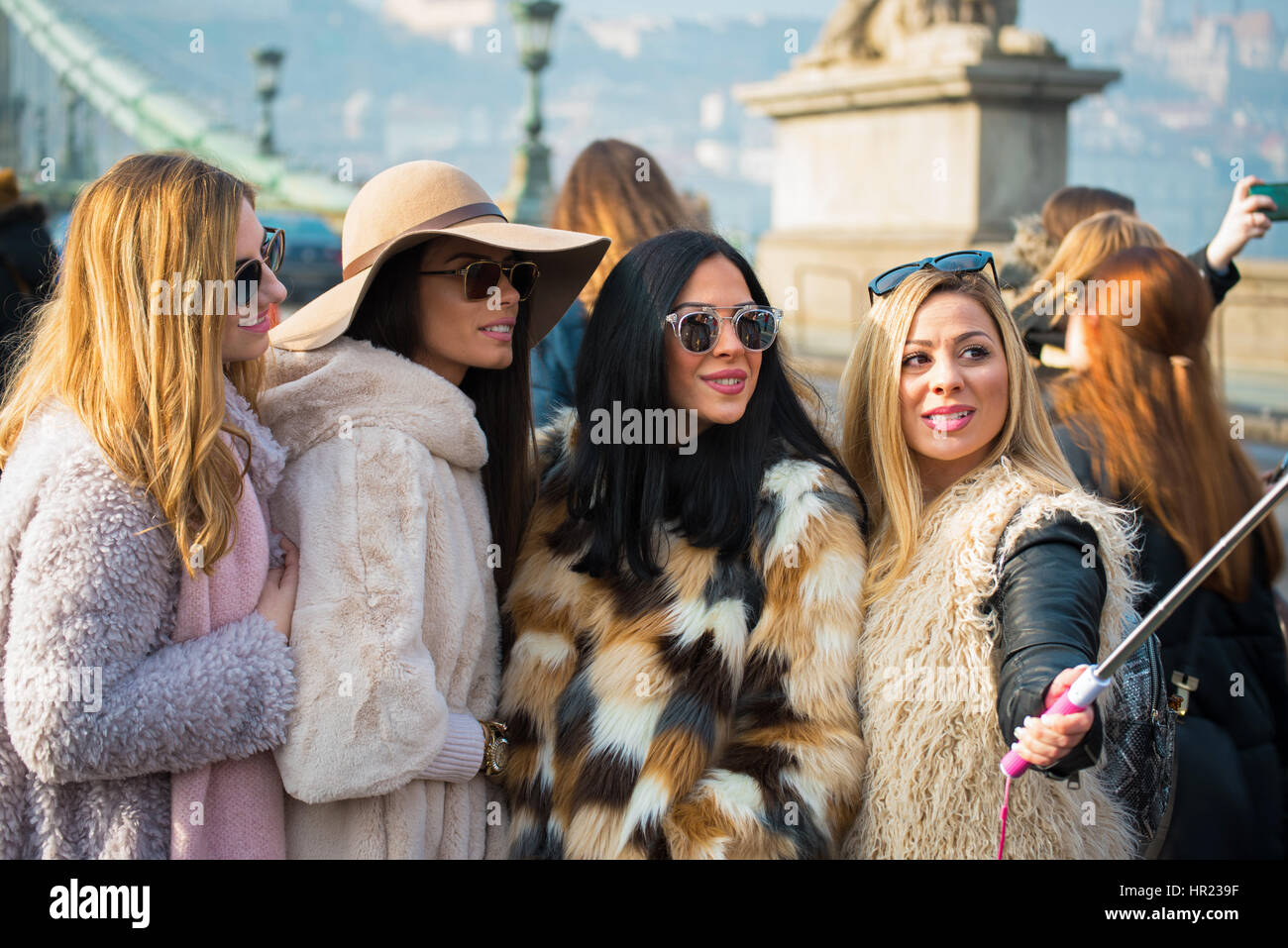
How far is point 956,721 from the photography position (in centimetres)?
224

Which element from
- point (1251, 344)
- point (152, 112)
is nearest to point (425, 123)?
point (152, 112)

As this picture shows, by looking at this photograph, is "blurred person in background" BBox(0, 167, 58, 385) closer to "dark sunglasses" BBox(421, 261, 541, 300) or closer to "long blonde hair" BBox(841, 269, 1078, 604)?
"dark sunglasses" BBox(421, 261, 541, 300)

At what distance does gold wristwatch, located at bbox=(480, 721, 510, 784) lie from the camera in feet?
7.80

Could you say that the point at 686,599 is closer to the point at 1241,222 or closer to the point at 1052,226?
the point at 1241,222

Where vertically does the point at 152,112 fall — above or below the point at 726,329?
above

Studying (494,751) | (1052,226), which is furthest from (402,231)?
(1052,226)

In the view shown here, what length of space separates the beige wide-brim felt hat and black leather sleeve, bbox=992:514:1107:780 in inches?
42.5

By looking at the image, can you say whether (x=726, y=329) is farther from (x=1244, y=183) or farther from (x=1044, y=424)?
(x=1244, y=183)

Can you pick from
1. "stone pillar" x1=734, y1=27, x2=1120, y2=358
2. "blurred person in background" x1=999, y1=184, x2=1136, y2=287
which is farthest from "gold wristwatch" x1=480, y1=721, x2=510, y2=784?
"stone pillar" x1=734, y1=27, x2=1120, y2=358

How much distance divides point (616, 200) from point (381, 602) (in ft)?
8.26

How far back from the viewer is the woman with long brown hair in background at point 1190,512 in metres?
2.91

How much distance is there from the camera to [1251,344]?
9.46 meters

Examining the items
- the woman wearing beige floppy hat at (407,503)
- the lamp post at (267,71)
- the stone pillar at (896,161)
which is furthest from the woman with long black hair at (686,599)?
the lamp post at (267,71)

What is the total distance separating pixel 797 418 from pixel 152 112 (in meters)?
46.0
